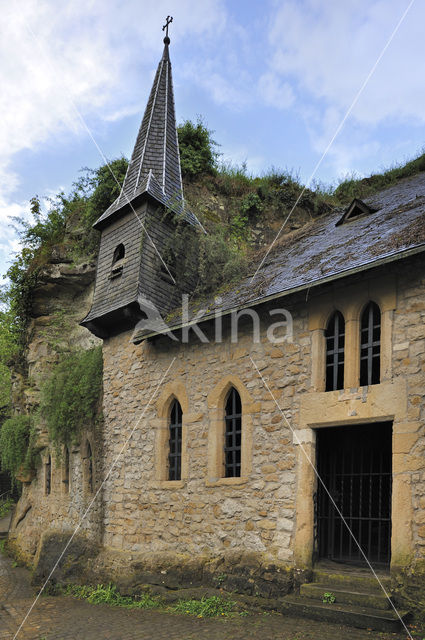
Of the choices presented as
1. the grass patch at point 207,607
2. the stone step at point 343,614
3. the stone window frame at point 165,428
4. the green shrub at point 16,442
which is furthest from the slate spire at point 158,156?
the stone step at point 343,614

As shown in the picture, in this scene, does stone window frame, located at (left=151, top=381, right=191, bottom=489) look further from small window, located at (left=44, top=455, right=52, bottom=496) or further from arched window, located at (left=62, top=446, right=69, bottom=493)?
small window, located at (left=44, top=455, right=52, bottom=496)

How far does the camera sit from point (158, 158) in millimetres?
14766

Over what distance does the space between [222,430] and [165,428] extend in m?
1.53

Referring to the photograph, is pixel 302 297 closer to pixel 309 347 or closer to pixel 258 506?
pixel 309 347

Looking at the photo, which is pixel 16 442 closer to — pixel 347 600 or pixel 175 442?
pixel 175 442

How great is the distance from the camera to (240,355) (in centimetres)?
940

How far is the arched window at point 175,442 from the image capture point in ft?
34.1

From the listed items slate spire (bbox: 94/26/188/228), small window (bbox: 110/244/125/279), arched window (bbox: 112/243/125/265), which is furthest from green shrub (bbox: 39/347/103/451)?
slate spire (bbox: 94/26/188/228)

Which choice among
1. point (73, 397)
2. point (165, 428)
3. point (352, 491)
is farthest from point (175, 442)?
point (73, 397)

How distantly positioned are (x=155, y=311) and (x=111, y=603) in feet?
17.7

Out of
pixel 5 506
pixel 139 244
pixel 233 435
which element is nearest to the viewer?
pixel 233 435

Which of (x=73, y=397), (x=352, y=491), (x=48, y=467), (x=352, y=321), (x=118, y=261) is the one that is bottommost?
(x=48, y=467)

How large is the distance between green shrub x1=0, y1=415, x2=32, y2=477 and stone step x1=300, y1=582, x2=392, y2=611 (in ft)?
33.8

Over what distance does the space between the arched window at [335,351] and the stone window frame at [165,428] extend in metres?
2.85
